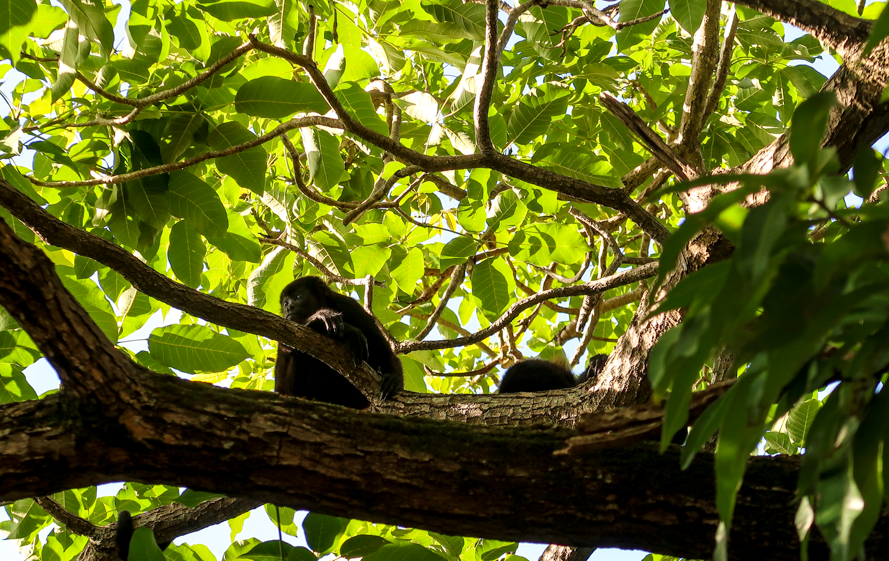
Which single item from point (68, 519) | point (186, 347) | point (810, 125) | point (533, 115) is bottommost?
point (68, 519)

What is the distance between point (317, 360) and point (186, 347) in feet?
4.06

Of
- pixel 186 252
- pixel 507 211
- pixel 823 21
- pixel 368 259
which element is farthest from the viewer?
pixel 368 259

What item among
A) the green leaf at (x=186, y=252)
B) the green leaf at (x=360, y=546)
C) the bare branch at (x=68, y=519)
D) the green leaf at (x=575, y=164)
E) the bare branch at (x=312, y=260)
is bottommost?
the green leaf at (x=360, y=546)

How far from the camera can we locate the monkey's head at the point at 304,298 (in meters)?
4.60

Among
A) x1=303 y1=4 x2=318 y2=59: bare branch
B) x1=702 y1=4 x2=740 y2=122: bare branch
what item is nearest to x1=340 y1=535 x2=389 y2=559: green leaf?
x1=303 y1=4 x2=318 y2=59: bare branch

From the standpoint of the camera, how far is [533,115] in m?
3.58

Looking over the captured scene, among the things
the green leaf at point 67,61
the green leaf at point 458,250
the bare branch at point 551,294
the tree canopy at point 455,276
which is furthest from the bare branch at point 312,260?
the green leaf at point 67,61

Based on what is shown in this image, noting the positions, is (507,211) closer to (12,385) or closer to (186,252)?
(186,252)

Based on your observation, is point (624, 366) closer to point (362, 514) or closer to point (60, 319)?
point (362, 514)

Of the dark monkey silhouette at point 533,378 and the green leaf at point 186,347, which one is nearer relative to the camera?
the green leaf at point 186,347

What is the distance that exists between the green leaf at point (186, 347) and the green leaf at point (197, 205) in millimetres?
456

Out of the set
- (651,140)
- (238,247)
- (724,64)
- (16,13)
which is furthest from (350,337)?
(724,64)

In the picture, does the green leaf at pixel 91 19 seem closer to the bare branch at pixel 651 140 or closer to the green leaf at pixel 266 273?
the green leaf at pixel 266 273

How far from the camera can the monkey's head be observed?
15.1 ft
